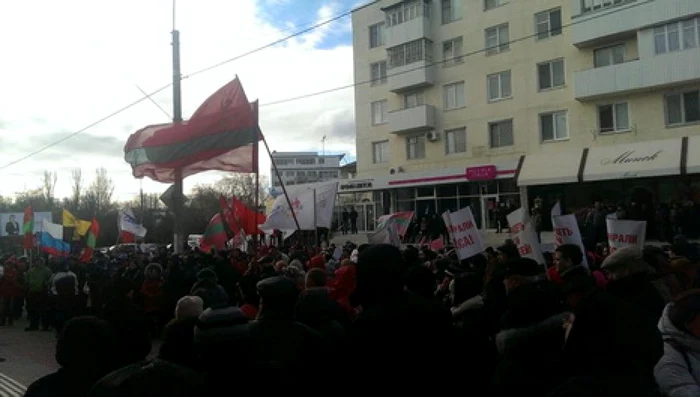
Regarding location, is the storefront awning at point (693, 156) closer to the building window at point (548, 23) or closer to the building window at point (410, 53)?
the building window at point (548, 23)

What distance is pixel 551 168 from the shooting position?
2669 centimetres

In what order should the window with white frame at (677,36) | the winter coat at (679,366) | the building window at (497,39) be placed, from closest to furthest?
the winter coat at (679,366), the window with white frame at (677,36), the building window at (497,39)

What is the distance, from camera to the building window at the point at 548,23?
28.5 m

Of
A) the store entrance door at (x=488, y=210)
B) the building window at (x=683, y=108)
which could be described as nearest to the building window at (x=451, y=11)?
the store entrance door at (x=488, y=210)

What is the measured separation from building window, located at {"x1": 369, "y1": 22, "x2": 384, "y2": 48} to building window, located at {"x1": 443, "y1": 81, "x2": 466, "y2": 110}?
6410mm

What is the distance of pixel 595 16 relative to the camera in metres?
26.2

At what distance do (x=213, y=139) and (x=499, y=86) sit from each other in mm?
21671

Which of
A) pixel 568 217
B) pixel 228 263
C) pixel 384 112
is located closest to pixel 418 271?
pixel 568 217

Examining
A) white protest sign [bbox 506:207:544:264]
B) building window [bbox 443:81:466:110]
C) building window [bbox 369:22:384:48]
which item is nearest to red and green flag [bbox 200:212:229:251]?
white protest sign [bbox 506:207:544:264]

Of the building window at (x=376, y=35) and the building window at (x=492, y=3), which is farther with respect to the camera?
the building window at (x=376, y=35)

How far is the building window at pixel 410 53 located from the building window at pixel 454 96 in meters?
2.19

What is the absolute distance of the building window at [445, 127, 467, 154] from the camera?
3203 centimetres

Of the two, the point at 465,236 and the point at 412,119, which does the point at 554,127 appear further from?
the point at 465,236

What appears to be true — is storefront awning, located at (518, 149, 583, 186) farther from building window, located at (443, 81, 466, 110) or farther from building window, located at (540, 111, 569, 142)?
building window, located at (443, 81, 466, 110)
